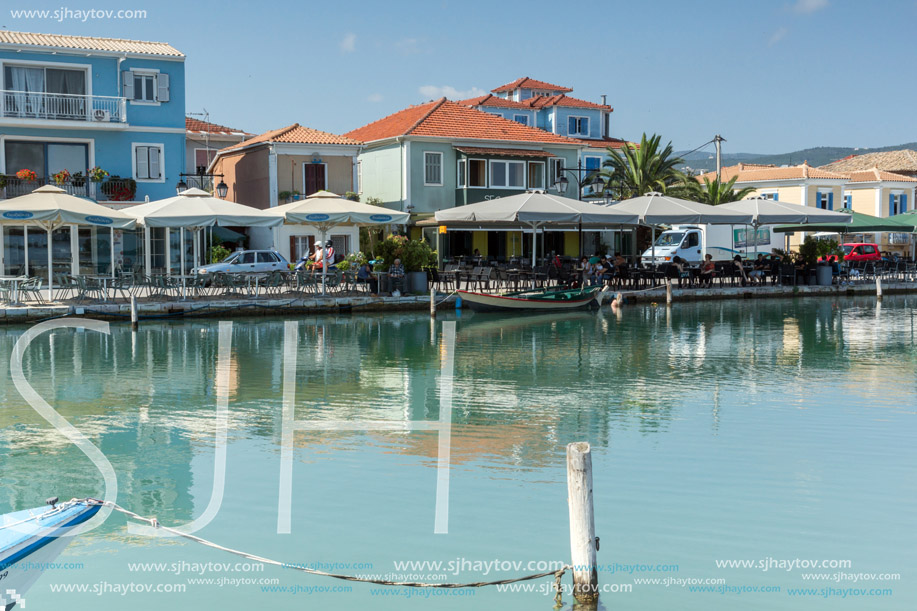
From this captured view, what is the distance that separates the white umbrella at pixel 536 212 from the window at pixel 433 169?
11.6 meters

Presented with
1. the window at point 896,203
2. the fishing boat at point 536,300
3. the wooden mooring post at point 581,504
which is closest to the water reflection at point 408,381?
the fishing boat at point 536,300

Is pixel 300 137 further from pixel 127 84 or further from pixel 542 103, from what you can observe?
pixel 542 103

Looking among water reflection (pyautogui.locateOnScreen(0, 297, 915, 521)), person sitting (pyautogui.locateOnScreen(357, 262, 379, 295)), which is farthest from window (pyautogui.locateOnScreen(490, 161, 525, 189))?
water reflection (pyautogui.locateOnScreen(0, 297, 915, 521))

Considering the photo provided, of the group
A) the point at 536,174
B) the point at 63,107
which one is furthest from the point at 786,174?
the point at 63,107

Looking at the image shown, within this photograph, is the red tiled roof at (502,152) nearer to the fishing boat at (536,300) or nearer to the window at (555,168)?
the window at (555,168)

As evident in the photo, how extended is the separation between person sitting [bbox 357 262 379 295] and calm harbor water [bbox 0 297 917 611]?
880 centimetres

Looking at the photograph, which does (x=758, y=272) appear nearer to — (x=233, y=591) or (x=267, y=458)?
(x=267, y=458)

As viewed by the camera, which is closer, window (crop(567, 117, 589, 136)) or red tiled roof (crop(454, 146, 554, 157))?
red tiled roof (crop(454, 146, 554, 157))

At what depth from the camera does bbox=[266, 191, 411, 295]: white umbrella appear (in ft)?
94.1

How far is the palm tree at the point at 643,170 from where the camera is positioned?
167 feet

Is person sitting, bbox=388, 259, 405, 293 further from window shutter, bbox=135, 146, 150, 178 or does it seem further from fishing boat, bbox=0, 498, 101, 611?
fishing boat, bbox=0, 498, 101, 611

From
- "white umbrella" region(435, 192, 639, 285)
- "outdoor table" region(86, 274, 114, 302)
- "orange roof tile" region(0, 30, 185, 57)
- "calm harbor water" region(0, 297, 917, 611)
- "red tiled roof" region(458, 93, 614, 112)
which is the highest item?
"red tiled roof" region(458, 93, 614, 112)

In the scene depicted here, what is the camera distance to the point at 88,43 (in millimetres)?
37281

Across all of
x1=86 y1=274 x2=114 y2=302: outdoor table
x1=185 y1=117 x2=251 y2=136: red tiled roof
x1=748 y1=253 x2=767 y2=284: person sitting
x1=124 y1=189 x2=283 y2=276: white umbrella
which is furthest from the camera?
x1=185 y1=117 x2=251 y2=136: red tiled roof
